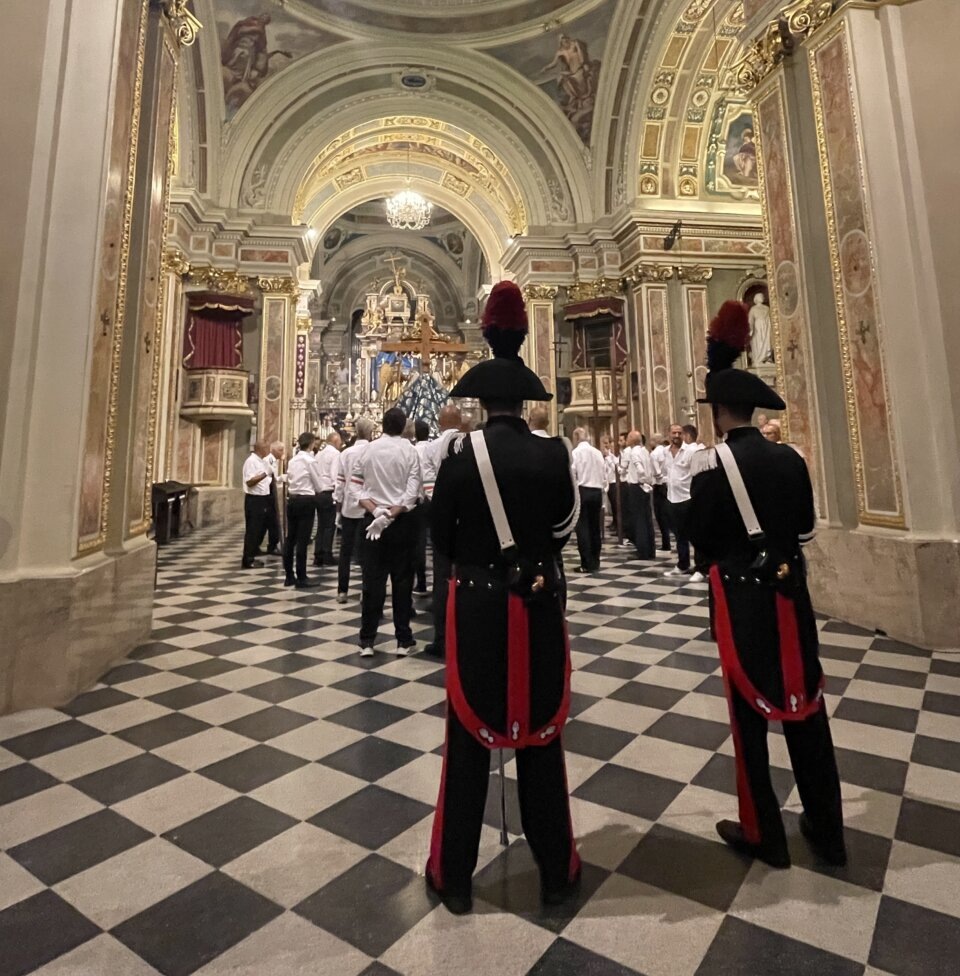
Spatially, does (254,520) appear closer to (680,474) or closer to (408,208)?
(680,474)

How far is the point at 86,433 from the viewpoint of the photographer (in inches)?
141

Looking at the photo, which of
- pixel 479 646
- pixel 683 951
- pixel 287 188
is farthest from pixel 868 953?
pixel 287 188

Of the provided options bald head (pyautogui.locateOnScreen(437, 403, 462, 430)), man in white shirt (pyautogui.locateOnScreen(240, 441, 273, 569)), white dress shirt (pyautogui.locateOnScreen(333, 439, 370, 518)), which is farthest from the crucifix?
bald head (pyautogui.locateOnScreen(437, 403, 462, 430))

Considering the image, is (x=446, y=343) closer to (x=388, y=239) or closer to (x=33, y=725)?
(x=33, y=725)

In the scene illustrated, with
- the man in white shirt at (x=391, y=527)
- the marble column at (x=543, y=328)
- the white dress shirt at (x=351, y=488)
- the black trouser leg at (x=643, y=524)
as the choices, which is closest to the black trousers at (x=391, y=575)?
the man in white shirt at (x=391, y=527)

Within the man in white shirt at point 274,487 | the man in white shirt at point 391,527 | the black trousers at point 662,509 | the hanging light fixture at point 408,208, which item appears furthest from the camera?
the hanging light fixture at point 408,208

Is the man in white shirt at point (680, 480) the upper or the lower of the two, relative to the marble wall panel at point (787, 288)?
lower

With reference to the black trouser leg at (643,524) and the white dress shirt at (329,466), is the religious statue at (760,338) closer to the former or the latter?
the black trouser leg at (643,524)

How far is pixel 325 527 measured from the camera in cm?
805

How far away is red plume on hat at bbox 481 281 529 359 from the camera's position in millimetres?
1895

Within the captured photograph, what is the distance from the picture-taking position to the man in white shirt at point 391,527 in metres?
4.30

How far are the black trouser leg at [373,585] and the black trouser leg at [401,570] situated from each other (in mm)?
62

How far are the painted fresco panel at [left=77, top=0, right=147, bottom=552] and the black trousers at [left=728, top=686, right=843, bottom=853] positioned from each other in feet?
11.9

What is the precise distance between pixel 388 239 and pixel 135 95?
26.1 m
